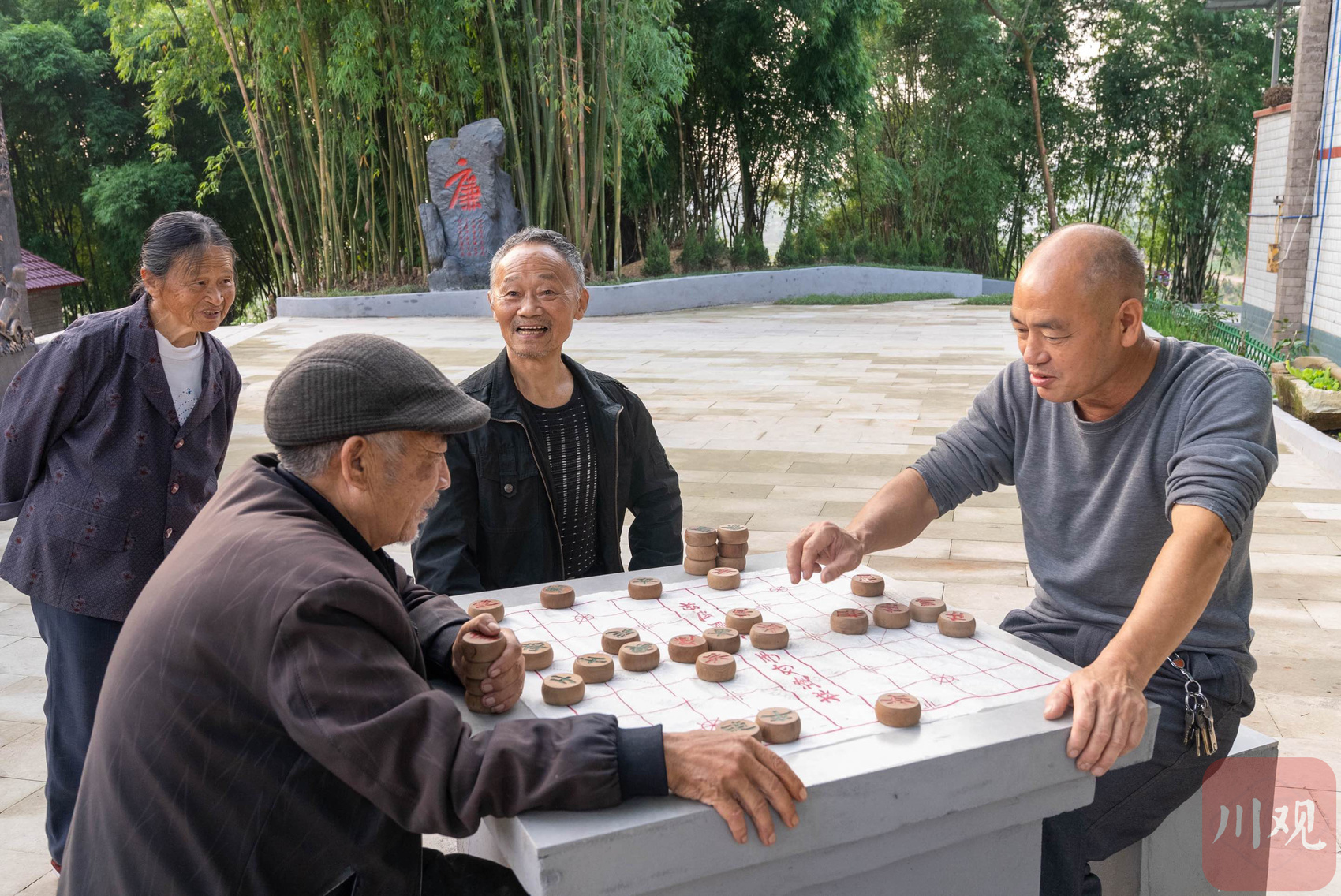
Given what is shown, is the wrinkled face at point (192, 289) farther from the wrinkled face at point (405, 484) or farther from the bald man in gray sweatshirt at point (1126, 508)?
the bald man in gray sweatshirt at point (1126, 508)

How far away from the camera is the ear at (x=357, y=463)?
1393mm

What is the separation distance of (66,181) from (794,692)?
71.0ft

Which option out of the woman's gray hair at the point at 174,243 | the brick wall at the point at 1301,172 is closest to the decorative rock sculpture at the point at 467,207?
the brick wall at the point at 1301,172

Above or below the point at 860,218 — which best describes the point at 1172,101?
above

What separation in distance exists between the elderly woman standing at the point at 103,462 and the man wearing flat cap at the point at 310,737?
1.08 metres

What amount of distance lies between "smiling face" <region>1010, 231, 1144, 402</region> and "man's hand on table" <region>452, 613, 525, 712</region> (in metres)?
0.99

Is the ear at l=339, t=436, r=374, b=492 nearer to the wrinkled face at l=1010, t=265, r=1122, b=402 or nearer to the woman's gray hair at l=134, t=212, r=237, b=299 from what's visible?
the wrinkled face at l=1010, t=265, r=1122, b=402

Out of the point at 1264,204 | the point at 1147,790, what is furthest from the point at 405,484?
the point at 1264,204

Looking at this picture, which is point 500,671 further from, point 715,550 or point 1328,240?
point 1328,240

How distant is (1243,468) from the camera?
5.57ft

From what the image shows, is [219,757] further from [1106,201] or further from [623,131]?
[1106,201]

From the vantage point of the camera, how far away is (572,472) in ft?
8.50

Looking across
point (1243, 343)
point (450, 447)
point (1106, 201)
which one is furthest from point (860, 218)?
point (450, 447)

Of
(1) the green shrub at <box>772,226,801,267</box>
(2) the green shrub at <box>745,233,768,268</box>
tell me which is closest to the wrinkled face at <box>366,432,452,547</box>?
(2) the green shrub at <box>745,233,768,268</box>
